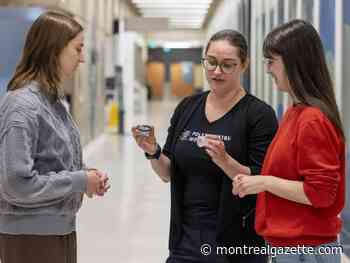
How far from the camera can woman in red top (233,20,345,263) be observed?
209 cm

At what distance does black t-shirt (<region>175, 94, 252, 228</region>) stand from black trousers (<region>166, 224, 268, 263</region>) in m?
0.04

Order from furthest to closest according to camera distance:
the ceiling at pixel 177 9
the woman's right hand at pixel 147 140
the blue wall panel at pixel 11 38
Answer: the ceiling at pixel 177 9
the blue wall panel at pixel 11 38
the woman's right hand at pixel 147 140

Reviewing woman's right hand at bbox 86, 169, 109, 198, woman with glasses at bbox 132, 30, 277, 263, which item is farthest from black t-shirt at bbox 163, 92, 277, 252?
woman's right hand at bbox 86, 169, 109, 198

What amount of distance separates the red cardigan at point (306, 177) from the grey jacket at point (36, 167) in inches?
27.6

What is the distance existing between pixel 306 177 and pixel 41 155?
3.07 feet

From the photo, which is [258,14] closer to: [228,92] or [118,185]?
[118,185]

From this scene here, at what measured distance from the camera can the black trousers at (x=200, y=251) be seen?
101 inches

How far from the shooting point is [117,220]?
6.56 meters

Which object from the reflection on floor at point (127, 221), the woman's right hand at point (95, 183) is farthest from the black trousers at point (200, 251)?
the reflection on floor at point (127, 221)

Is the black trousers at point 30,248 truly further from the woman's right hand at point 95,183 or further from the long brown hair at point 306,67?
the long brown hair at point 306,67

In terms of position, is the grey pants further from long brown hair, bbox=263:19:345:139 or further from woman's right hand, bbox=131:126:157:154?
woman's right hand, bbox=131:126:157:154

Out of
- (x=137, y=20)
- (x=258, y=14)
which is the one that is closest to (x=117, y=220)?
(x=258, y=14)

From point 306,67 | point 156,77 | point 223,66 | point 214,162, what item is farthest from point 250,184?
point 156,77

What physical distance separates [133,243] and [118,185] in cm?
319
